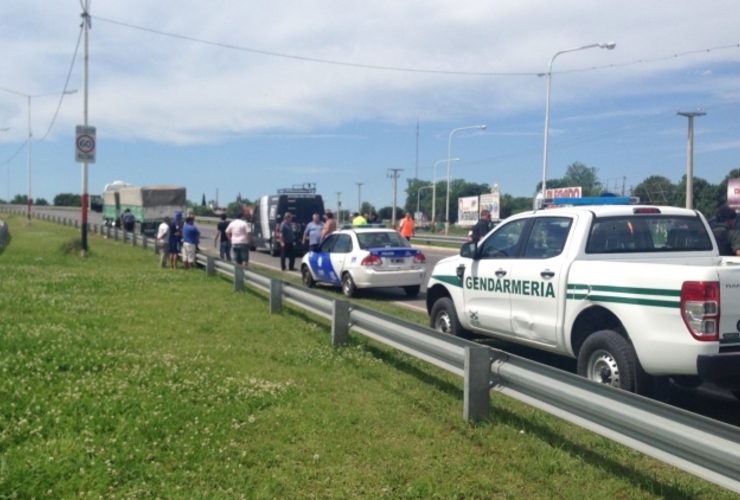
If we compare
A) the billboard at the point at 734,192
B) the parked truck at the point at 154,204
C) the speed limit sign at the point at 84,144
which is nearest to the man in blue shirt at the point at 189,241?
the speed limit sign at the point at 84,144

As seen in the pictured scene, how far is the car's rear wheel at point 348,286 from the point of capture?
16.1 m

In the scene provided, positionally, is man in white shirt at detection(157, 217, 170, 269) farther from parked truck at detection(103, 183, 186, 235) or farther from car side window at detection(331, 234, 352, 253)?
parked truck at detection(103, 183, 186, 235)

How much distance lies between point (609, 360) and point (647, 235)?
1611mm

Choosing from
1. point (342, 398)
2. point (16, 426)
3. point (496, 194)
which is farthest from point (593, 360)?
point (496, 194)

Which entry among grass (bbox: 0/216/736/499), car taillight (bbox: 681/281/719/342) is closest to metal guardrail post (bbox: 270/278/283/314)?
grass (bbox: 0/216/736/499)

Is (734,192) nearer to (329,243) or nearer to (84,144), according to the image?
(329,243)

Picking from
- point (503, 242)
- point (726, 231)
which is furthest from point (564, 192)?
point (503, 242)

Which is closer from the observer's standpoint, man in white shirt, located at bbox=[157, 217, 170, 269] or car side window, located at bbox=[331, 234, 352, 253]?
car side window, located at bbox=[331, 234, 352, 253]

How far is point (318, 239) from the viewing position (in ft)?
72.2

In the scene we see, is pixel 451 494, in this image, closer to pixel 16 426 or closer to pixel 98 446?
pixel 98 446

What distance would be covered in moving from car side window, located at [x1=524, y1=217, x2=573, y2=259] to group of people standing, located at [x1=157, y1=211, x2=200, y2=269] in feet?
46.8

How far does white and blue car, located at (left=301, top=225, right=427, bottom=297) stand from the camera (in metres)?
15.8

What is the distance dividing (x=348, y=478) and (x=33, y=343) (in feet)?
17.3

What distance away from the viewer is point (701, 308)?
584 centimetres
